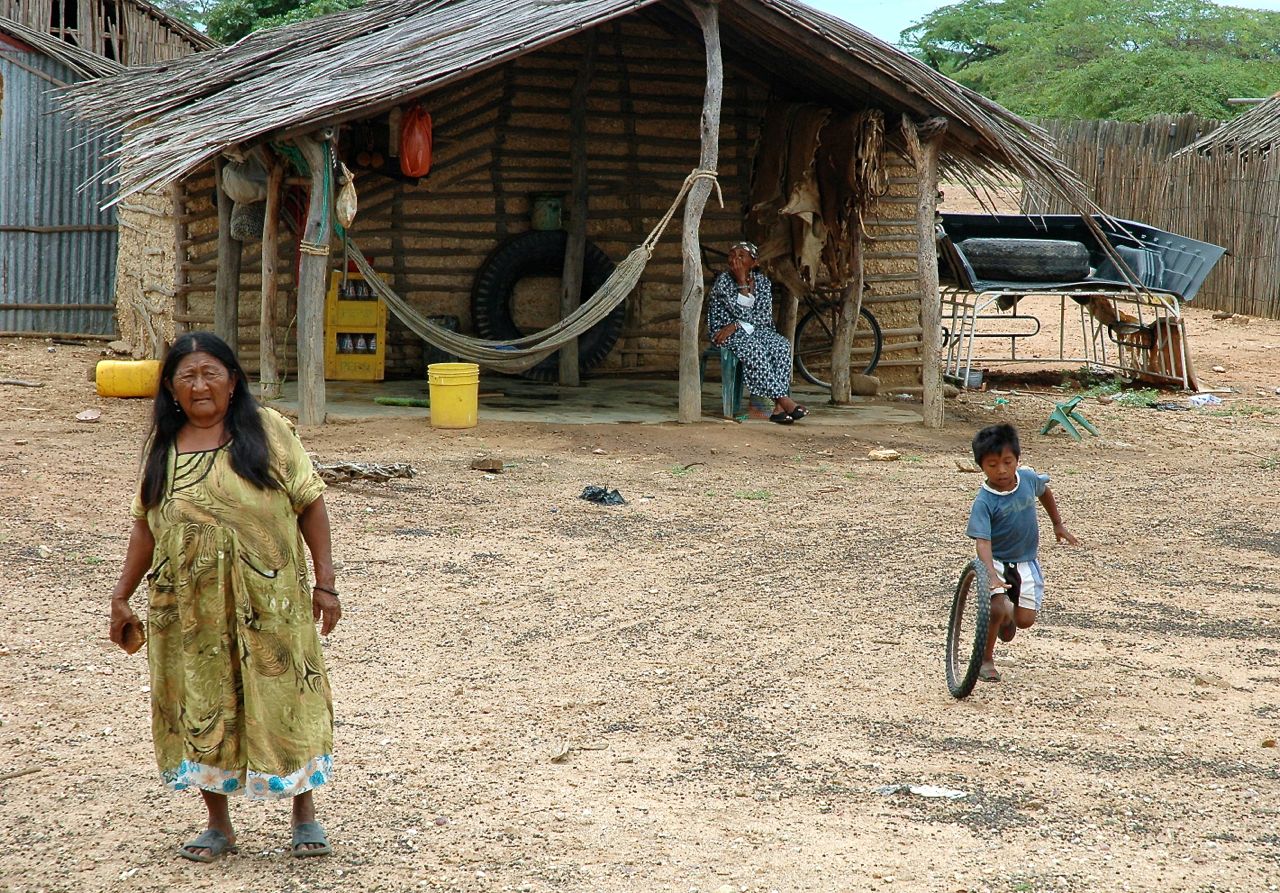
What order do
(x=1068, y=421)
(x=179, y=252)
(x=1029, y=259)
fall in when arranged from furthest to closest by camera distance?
1. (x=1029, y=259)
2. (x=179, y=252)
3. (x=1068, y=421)

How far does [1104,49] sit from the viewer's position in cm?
2903

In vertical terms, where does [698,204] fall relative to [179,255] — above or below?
above

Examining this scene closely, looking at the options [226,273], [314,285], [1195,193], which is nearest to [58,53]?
[226,273]

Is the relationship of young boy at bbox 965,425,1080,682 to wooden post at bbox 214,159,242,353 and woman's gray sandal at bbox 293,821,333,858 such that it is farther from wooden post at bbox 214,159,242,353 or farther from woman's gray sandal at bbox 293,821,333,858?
wooden post at bbox 214,159,242,353

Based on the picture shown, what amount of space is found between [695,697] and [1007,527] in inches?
45.2

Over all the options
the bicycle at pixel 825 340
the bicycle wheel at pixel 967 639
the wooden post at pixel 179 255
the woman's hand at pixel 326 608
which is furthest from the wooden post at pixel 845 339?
the woman's hand at pixel 326 608

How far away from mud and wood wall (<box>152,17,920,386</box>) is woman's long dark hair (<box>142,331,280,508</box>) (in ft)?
27.9

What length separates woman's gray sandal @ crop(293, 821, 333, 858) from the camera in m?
3.24

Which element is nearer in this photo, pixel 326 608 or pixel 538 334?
pixel 326 608

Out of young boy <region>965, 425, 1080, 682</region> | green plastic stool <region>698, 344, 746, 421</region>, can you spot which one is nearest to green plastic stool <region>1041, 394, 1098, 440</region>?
green plastic stool <region>698, 344, 746, 421</region>

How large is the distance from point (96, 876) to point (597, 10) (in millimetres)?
7303

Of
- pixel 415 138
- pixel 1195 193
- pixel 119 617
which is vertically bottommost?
pixel 119 617

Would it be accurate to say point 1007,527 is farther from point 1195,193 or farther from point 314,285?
point 1195,193

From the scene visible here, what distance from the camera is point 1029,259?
12.6m
